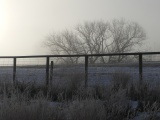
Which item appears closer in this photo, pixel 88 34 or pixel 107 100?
pixel 107 100

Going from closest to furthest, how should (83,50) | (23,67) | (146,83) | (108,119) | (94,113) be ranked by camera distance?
(94,113) → (108,119) → (146,83) → (23,67) → (83,50)

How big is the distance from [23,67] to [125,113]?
347 inches

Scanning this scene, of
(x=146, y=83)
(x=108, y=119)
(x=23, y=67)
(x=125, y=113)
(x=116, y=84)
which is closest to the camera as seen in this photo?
(x=108, y=119)

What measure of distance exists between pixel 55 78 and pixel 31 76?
1.33 m

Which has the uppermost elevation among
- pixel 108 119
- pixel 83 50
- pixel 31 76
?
pixel 83 50

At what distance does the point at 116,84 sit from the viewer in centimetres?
1159

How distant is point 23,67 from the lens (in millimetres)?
15906

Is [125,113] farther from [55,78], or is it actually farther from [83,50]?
[83,50]

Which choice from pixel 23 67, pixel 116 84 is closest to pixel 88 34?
pixel 23 67

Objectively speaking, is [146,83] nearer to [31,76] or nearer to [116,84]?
[116,84]

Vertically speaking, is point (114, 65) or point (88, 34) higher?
Answer: point (88, 34)

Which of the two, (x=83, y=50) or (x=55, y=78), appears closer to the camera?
(x=55, y=78)

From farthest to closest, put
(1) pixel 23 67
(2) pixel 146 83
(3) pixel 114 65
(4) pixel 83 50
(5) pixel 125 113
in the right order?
(4) pixel 83 50 → (1) pixel 23 67 → (3) pixel 114 65 → (2) pixel 146 83 → (5) pixel 125 113

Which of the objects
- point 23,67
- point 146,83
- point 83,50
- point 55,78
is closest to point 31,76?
point 55,78
